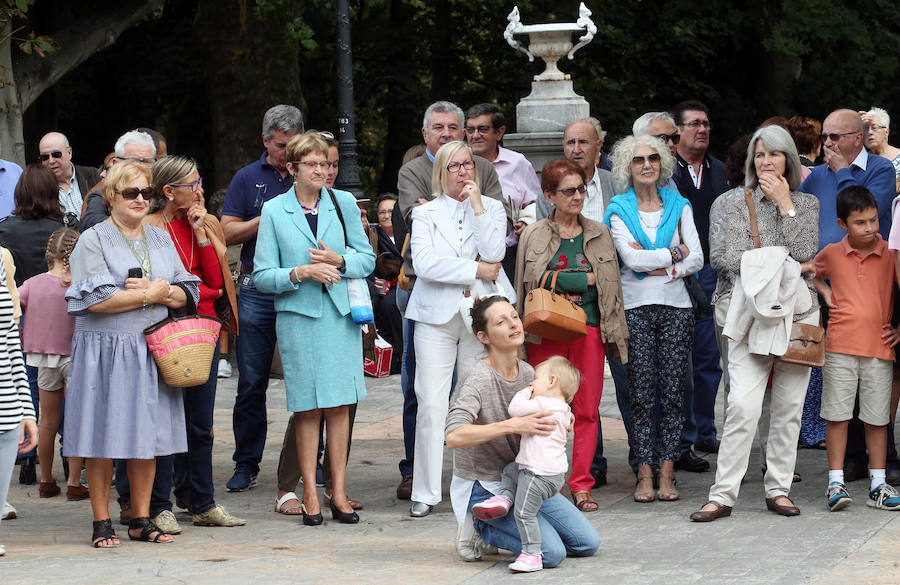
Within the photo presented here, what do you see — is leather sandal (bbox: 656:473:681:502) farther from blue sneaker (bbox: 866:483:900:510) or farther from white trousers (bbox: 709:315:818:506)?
blue sneaker (bbox: 866:483:900:510)

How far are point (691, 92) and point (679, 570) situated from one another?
61.1 ft

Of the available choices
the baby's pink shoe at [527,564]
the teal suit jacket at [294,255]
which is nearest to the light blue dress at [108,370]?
the teal suit jacket at [294,255]

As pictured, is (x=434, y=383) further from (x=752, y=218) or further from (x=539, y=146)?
(x=539, y=146)

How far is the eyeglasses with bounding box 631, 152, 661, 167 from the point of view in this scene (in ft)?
25.8

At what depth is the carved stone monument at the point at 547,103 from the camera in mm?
11891

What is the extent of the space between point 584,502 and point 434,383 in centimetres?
106

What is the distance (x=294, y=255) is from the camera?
7.43 m

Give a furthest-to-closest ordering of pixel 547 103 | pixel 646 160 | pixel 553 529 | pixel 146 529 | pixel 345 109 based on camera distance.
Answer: pixel 345 109 < pixel 547 103 < pixel 646 160 < pixel 146 529 < pixel 553 529

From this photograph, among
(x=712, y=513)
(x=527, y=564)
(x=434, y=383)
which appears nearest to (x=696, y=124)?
(x=434, y=383)

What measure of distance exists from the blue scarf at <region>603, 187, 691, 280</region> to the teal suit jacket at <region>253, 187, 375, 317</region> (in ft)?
5.02

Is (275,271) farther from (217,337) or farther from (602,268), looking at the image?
(602,268)

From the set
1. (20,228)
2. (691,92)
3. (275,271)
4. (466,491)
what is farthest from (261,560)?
(691,92)

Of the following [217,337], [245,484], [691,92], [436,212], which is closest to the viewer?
[217,337]

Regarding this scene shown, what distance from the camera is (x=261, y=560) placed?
21.1 feet
